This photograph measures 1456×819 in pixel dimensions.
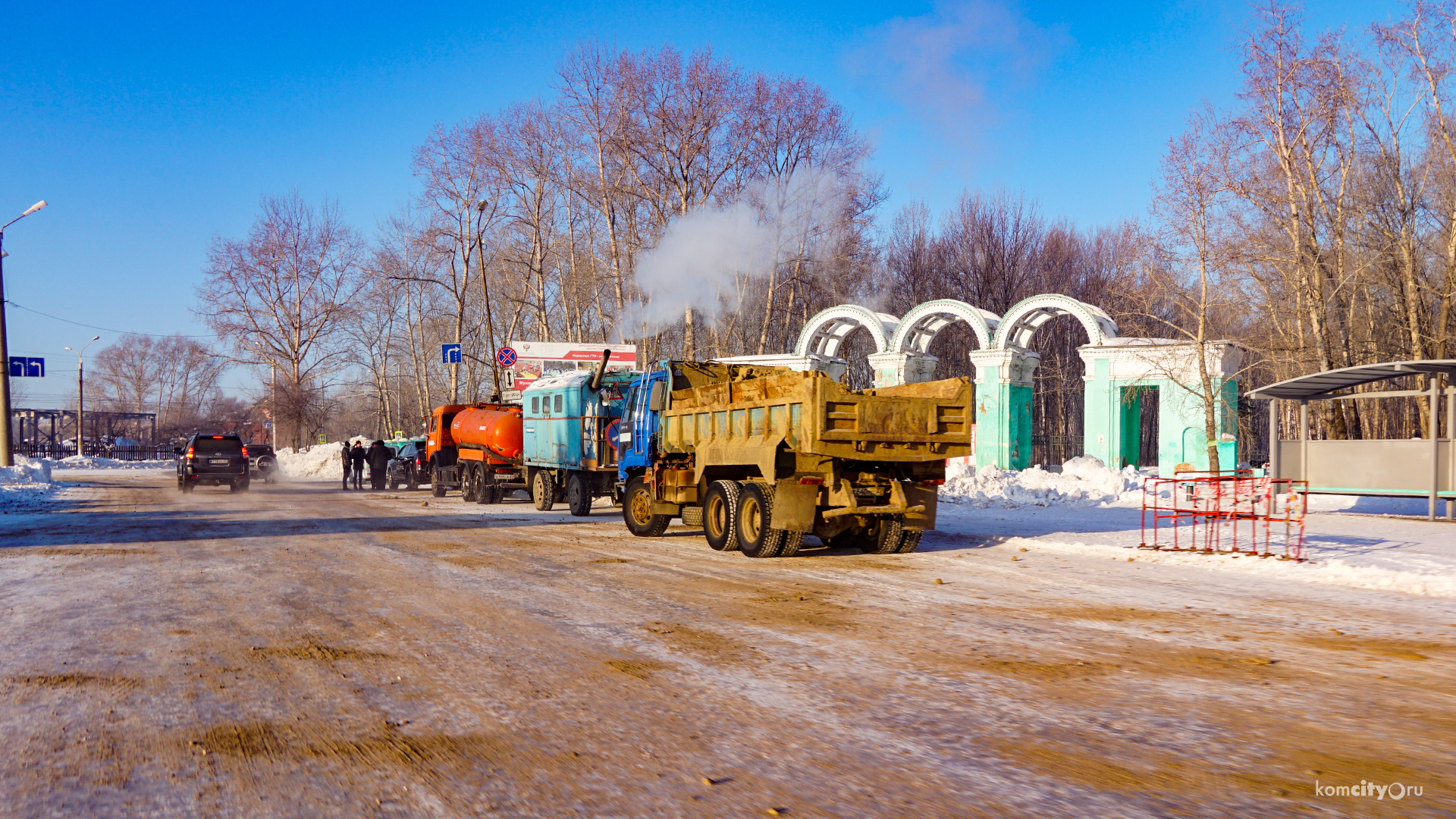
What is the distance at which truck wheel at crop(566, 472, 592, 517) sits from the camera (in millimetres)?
20062

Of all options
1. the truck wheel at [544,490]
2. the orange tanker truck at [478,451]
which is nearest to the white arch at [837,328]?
the orange tanker truck at [478,451]

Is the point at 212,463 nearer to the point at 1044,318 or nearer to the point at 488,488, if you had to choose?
the point at 488,488

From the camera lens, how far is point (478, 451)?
25734 mm

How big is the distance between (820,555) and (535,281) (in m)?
42.7

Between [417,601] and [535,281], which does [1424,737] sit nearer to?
[417,601]

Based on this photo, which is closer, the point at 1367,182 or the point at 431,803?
the point at 431,803

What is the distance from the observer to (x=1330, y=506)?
21109 millimetres

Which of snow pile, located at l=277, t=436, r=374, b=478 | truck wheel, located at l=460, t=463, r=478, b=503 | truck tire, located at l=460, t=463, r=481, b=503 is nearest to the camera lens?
truck tire, located at l=460, t=463, r=481, b=503

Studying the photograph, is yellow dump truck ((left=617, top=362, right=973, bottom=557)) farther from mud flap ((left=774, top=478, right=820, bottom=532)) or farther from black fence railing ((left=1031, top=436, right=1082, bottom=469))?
black fence railing ((left=1031, top=436, right=1082, bottom=469))

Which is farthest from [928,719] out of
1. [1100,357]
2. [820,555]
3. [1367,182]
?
[1367,182]

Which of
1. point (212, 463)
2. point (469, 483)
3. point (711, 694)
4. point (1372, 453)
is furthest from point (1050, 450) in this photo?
point (711, 694)

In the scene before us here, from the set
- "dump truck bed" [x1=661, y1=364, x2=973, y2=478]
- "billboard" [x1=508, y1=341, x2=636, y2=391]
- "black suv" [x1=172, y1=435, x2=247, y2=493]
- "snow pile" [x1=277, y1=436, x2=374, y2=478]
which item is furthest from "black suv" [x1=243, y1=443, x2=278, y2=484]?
"dump truck bed" [x1=661, y1=364, x2=973, y2=478]

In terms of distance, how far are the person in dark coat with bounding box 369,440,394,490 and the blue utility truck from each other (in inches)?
519

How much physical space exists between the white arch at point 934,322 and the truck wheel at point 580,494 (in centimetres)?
1258
